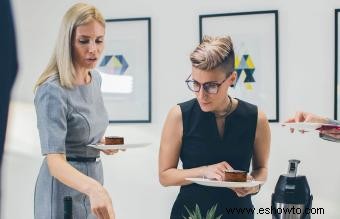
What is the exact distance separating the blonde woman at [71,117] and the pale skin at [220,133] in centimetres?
27

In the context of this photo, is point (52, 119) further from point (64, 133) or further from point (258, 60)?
point (258, 60)

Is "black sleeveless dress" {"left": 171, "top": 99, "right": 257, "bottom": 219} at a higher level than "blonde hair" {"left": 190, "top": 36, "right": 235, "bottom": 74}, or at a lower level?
lower

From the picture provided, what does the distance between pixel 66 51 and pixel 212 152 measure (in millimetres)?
700

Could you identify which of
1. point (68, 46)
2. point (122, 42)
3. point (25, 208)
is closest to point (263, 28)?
point (122, 42)

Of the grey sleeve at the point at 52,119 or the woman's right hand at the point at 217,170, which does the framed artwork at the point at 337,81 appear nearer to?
the woman's right hand at the point at 217,170

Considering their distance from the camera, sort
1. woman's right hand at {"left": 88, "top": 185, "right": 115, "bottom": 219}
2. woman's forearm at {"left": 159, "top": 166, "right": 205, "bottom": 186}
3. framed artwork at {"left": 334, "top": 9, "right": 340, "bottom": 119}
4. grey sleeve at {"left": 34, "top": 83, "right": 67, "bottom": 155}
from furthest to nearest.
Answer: framed artwork at {"left": 334, "top": 9, "right": 340, "bottom": 119} < woman's forearm at {"left": 159, "top": 166, "right": 205, "bottom": 186} < grey sleeve at {"left": 34, "top": 83, "right": 67, "bottom": 155} < woman's right hand at {"left": 88, "top": 185, "right": 115, "bottom": 219}

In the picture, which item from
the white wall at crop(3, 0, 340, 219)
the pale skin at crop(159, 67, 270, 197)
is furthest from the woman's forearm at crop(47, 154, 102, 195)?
the white wall at crop(3, 0, 340, 219)

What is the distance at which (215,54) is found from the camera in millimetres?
1882

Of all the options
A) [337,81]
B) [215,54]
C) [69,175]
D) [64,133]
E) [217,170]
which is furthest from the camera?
[337,81]

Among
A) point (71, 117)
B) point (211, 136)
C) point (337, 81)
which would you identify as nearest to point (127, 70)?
point (211, 136)

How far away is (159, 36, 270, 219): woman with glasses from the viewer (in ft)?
6.13

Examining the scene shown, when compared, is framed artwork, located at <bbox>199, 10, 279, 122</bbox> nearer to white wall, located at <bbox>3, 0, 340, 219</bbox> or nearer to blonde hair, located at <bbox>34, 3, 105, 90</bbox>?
white wall, located at <bbox>3, 0, 340, 219</bbox>

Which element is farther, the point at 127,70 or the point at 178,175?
the point at 127,70

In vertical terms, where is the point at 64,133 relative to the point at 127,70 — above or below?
below
